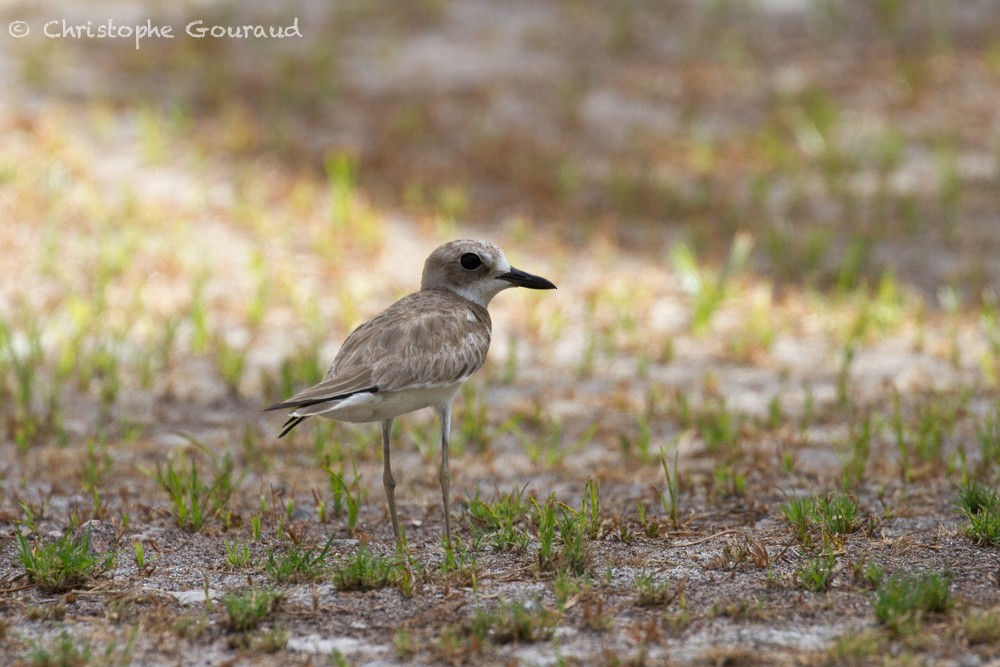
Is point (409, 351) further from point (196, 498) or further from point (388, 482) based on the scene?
point (196, 498)

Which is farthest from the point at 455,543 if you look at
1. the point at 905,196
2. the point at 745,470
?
the point at 905,196

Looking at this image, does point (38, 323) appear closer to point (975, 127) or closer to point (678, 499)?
point (678, 499)

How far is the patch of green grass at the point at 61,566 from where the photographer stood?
4.45 metres

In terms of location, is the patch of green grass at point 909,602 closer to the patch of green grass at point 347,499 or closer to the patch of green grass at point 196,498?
the patch of green grass at point 347,499

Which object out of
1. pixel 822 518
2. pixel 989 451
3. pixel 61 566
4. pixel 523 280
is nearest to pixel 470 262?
pixel 523 280

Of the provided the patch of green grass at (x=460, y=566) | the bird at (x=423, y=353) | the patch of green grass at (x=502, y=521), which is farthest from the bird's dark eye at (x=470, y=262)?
the patch of green grass at (x=460, y=566)

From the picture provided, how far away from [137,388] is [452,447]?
76.9 inches

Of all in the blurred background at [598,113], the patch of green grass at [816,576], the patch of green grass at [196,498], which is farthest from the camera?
the blurred background at [598,113]

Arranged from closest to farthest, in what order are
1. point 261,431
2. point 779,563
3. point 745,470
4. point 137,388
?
point 779,563 < point 745,470 < point 261,431 < point 137,388

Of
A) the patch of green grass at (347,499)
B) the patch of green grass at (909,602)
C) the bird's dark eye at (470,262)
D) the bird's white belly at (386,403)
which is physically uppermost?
the bird's dark eye at (470,262)

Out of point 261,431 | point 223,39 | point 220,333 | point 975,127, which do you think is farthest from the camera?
point 223,39

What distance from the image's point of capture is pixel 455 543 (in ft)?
16.3

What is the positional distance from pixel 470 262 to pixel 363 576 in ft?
4.98

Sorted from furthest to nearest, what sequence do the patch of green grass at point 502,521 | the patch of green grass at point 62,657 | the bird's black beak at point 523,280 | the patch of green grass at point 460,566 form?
the bird's black beak at point 523,280 → the patch of green grass at point 502,521 → the patch of green grass at point 460,566 → the patch of green grass at point 62,657
